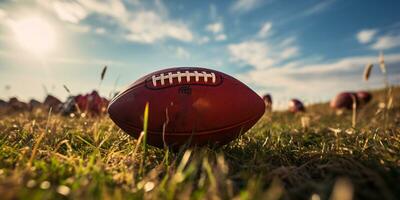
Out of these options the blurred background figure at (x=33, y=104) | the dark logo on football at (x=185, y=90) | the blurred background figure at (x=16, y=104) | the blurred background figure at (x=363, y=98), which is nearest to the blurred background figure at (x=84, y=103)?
the blurred background figure at (x=16, y=104)

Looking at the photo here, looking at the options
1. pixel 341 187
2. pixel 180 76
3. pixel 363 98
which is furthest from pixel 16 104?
pixel 363 98

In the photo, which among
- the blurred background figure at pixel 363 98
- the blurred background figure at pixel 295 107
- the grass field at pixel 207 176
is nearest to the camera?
the grass field at pixel 207 176

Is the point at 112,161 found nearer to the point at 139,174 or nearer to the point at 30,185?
the point at 139,174

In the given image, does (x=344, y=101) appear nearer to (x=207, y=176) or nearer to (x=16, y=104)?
(x=16, y=104)

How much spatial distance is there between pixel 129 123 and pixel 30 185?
124cm

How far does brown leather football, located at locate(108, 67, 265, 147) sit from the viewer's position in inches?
103

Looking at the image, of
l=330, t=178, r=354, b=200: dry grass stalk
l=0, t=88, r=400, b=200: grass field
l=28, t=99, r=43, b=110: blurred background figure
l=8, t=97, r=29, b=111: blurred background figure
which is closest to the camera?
l=330, t=178, r=354, b=200: dry grass stalk

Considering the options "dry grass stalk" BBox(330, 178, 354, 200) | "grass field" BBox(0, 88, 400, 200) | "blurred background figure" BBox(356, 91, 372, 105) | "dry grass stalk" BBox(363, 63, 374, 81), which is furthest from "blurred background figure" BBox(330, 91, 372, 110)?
"dry grass stalk" BBox(330, 178, 354, 200)

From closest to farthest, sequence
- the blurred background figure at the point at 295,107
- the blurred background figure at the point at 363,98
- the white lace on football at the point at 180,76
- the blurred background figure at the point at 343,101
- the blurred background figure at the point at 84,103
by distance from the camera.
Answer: the white lace on football at the point at 180,76, the blurred background figure at the point at 84,103, the blurred background figure at the point at 295,107, the blurred background figure at the point at 343,101, the blurred background figure at the point at 363,98

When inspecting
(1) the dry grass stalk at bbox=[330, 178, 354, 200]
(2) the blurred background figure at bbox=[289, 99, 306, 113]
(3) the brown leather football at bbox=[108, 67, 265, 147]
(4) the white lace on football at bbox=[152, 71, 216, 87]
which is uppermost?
(4) the white lace on football at bbox=[152, 71, 216, 87]

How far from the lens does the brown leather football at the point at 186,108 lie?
2611mm

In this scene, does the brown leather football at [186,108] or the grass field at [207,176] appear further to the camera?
the brown leather football at [186,108]

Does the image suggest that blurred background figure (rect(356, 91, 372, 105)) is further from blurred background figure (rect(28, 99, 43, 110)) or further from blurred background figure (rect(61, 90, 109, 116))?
blurred background figure (rect(28, 99, 43, 110))

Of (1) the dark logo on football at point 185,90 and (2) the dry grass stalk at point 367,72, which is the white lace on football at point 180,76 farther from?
(2) the dry grass stalk at point 367,72
